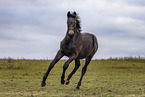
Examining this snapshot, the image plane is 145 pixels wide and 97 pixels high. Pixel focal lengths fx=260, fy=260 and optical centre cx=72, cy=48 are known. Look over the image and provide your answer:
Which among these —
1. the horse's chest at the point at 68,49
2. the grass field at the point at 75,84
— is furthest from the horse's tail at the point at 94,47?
the horse's chest at the point at 68,49

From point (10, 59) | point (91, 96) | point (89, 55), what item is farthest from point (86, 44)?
point (10, 59)

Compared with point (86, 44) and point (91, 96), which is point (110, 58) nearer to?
point (86, 44)

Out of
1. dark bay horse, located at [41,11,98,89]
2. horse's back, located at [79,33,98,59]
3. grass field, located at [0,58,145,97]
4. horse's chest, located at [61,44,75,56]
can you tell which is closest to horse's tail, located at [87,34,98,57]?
horse's back, located at [79,33,98,59]

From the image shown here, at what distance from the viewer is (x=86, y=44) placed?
1133 cm

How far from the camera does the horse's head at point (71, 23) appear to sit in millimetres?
9813

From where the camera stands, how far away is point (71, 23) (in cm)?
1005

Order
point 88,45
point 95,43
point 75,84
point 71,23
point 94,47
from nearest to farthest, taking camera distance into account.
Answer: point 71,23 → point 88,45 → point 94,47 → point 95,43 → point 75,84

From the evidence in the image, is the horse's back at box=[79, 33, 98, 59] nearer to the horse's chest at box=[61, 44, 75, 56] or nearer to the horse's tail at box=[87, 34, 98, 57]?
the horse's tail at box=[87, 34, 98, 57]

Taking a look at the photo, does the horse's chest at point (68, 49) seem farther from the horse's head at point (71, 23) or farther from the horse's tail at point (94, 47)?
the horse's tail at point (94, 47)

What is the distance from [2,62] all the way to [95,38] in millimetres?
18147

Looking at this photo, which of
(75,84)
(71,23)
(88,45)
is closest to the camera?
(71,23)

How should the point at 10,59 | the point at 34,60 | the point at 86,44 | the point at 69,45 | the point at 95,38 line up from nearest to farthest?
1. the point at 69,45
2. the point at 86,44
3. the point at 95,38
4. the point at 10,59
5. the point at 34,60

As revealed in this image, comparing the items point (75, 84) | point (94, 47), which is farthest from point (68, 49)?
point (75, 84)

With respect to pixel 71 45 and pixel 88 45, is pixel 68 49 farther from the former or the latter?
pixel 88 45
